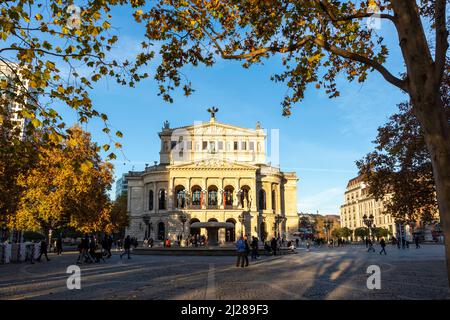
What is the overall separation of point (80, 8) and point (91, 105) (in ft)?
7.70

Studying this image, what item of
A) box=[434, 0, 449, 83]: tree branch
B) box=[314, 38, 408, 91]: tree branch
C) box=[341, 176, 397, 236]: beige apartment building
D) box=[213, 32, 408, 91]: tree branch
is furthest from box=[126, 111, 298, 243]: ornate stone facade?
box=[434, 0, 449, 83]: tree branch

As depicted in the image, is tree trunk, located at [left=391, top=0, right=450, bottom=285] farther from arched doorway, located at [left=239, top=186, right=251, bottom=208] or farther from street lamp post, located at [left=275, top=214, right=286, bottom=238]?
street lamp post, located at [left=275, top=214, right=286, bottom=238]

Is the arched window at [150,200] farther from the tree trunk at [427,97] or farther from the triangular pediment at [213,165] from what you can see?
the tree trunk at [427,97]

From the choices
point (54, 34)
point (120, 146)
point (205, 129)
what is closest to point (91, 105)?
point (120, 146)

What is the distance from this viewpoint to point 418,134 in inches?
800

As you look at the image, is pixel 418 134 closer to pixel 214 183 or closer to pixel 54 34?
pixel 54 34

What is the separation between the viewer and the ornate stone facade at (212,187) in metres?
60.0

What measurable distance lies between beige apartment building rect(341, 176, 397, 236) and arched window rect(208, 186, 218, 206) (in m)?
48.2

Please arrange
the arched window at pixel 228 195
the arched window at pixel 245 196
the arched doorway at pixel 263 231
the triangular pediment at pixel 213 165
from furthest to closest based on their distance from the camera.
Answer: the arched doorway at pixel 263 231 < the arched window at pixel 228 195 < the arched window at pixel 245 196 < the triangular pediment at pixel 213 165

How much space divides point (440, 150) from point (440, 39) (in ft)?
7.28

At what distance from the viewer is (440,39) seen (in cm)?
672

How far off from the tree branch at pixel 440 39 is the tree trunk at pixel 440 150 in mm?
564

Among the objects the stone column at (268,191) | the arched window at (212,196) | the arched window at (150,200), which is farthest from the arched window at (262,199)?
the arched window at (150,200)

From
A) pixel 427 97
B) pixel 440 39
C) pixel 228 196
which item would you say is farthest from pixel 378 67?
pixel 228 196
